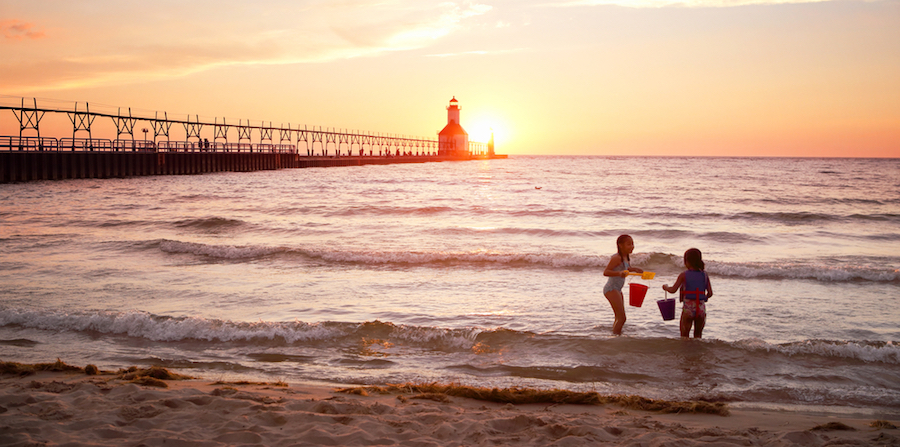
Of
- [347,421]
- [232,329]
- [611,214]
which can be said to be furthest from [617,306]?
[611,214]

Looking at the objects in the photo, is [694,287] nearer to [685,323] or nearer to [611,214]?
[685,323]

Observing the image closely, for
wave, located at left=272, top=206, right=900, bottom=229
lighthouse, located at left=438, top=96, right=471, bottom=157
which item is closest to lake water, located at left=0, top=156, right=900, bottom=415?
wave, located at left=272, top=206, right=900, bottom=229

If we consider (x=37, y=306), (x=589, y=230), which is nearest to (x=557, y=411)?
(x=37, y=306)

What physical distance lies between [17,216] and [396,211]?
12780mm

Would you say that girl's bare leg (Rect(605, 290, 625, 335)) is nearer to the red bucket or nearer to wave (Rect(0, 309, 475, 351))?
the red bucket

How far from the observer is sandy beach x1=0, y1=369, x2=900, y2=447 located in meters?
3.77

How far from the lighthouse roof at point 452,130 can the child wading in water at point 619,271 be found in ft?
414

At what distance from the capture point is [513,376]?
215 inches

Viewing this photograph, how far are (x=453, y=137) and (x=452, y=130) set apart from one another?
1.65 metres

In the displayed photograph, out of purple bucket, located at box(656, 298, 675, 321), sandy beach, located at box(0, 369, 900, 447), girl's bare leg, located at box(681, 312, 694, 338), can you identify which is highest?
purple bucket, located at box(656, 298, 675, 321)

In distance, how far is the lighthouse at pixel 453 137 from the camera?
129750 mm

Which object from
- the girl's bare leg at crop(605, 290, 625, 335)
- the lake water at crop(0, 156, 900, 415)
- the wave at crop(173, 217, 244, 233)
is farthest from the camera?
the wave at crop(173, 217, 244, 233)

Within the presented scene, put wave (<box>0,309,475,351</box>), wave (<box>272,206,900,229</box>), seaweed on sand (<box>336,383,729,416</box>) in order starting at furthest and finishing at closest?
wave (<box>272,206,900,229</box>)
wave (<box>0,309,475,351</box>)
seaweed on sand (<box>336,383,729,416</box>)

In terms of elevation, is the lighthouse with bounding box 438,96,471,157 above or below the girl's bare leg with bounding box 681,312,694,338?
above
